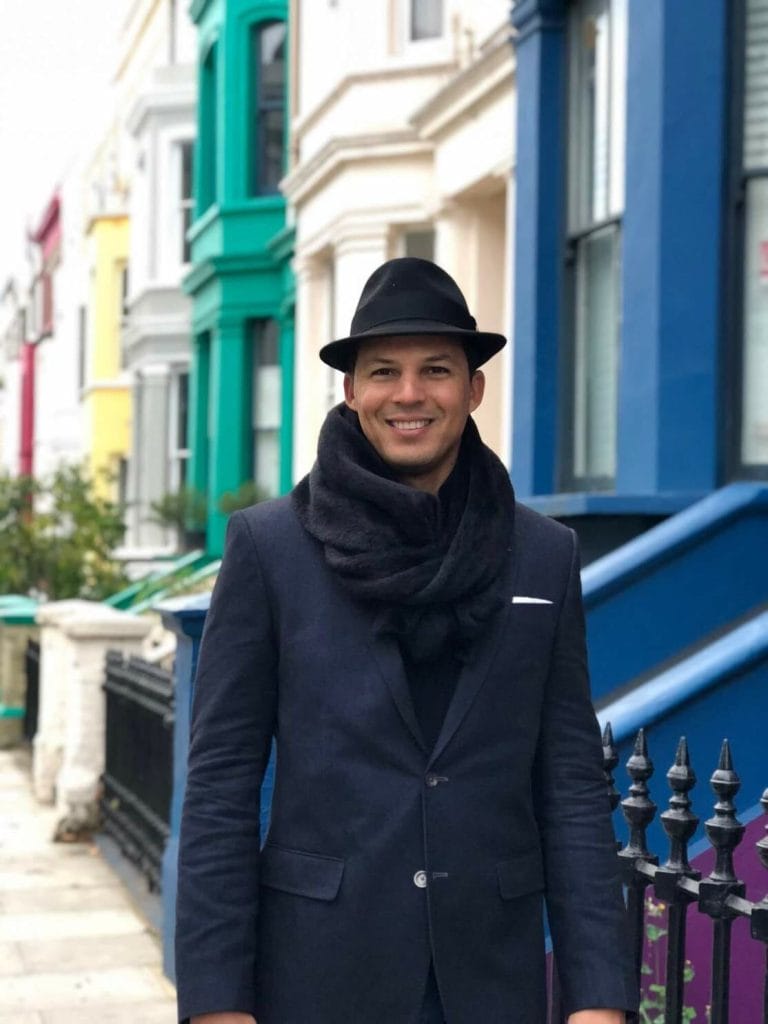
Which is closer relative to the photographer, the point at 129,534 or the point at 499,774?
the point at 499,774

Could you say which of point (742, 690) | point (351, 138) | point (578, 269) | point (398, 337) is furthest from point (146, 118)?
point (398, 337)

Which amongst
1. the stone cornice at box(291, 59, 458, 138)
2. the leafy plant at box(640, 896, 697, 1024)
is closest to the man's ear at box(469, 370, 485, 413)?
the leafy plant at box(640, 896, 697, 1024)

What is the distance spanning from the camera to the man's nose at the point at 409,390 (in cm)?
322

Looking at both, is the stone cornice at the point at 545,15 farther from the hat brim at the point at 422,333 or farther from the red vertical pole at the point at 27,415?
the red vertical pole at the point at 27,415

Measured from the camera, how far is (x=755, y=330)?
7941 mm

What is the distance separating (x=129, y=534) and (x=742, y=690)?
2214cm

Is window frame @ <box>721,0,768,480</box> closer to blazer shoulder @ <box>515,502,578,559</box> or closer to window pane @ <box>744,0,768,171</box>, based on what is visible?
window pane @ <box>744,0,768,171</box>

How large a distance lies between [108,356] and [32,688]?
18.0 meters

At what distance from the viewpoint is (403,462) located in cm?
324

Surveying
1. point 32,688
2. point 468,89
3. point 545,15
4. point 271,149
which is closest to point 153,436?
point 271,149

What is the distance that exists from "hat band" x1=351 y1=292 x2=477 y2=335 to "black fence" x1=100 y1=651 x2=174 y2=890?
233 inches

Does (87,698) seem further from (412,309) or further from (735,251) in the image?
(412,309)

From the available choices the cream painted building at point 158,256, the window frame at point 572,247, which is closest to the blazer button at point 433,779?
the window frame at point 572,247

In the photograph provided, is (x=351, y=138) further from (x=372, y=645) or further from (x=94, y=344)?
(x=94, y=344)
